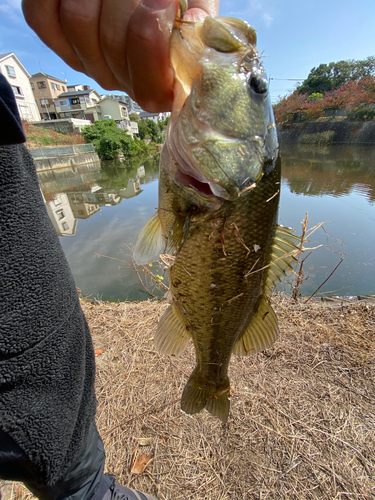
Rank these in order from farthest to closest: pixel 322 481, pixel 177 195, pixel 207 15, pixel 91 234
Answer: pixel 91 234, pixel 322 481, pixel 177 195, pixel 207 15

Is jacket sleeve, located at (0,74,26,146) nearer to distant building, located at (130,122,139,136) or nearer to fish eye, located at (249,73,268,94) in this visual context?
fish eye, located at (249,73,268,94)

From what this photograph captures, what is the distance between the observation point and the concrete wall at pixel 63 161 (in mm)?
21122

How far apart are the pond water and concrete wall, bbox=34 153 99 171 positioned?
4.45 metres

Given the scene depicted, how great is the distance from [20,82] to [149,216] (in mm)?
39922

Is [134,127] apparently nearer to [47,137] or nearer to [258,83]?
[47,137]

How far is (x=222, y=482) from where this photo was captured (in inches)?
87.4

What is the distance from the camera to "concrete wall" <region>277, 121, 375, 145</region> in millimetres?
31062

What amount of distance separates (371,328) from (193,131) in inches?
162

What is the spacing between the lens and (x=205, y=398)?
187cm

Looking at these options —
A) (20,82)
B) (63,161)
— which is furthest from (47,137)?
(20,82)

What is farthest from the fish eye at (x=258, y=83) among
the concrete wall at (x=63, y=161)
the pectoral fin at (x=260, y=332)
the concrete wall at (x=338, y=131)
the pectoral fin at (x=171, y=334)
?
the concrete wall at (x=338, y=131)

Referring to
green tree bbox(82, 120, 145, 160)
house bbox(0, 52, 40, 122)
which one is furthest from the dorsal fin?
house bbox(0, 52, 40, 122)

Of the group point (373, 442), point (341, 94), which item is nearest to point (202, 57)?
point (373, 442)

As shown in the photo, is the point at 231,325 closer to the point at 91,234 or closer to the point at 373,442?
the point at 373,442
